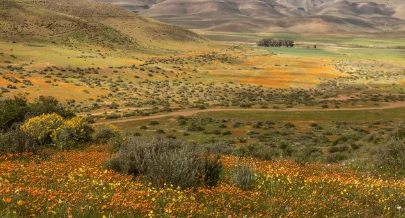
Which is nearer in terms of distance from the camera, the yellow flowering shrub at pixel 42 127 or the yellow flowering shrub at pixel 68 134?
the yellow flowering shrub at pixel 42 127

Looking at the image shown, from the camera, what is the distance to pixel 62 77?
5797 cm

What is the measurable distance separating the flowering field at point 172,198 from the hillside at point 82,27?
9387cm

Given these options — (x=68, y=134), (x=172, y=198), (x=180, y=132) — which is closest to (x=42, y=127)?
(x=68, y=134)

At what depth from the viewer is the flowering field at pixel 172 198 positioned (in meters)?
4.77

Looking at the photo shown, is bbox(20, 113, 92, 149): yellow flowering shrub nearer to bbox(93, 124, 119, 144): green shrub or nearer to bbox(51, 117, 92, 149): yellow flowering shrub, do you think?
bbox(51, 117, 92, 149): yellow flowering shrub

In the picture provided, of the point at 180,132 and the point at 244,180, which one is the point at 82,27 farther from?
the point at 244,180

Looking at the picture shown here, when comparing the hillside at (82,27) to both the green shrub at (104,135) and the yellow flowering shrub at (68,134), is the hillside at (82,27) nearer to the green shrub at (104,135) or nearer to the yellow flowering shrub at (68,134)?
the green shrub at (104,135)

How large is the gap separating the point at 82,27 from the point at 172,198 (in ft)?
379

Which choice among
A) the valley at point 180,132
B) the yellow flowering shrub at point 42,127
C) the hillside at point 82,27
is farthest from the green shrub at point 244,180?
the hillside at point 82,27

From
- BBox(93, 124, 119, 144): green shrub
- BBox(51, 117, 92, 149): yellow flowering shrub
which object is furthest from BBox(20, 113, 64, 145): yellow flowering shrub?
BBox(93, 124, 119, 144): green shrub

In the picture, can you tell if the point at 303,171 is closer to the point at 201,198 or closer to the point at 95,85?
the point at 201,198

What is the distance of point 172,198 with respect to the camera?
218 inches

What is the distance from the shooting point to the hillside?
308ft

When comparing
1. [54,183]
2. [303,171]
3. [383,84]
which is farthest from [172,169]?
[383,84]
